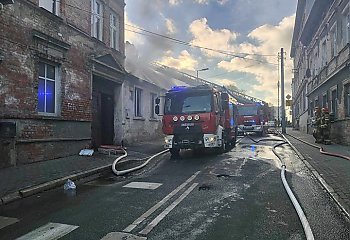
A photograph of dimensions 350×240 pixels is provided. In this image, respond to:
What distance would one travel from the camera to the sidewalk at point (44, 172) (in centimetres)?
652

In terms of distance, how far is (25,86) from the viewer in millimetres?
9680

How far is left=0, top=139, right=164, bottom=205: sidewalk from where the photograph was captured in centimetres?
652

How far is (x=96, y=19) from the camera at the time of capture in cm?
1435

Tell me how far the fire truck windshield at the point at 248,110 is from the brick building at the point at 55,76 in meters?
16.1

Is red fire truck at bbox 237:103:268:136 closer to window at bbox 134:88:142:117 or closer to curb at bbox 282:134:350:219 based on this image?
window at bbox 134:88:142:117

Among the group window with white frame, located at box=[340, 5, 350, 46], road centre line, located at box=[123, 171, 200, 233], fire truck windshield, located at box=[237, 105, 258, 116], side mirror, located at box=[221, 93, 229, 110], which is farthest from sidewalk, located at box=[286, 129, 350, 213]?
fire truck windshield, located at box=[237, 105, 258, 116]

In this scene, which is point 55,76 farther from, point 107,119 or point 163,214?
point 163,214

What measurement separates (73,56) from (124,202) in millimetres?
8167

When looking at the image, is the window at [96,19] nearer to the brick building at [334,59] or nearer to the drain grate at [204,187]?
the drain grate at [204,187]

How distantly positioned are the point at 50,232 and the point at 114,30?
13781 mm

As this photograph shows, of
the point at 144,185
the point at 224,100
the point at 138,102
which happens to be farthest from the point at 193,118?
the point at 138,102

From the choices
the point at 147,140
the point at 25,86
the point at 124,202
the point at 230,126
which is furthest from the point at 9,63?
the point at 147,140

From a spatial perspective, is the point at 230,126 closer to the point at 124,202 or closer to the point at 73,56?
the point at 73,56

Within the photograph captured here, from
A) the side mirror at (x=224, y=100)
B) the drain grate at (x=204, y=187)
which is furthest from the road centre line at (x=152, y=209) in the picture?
the side mirror at (x=224, y=100)
